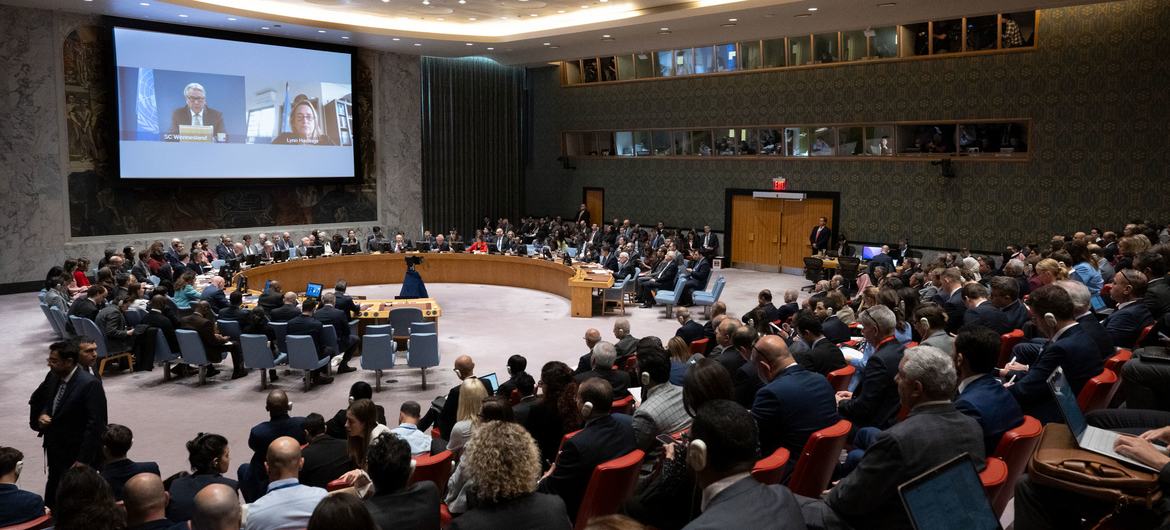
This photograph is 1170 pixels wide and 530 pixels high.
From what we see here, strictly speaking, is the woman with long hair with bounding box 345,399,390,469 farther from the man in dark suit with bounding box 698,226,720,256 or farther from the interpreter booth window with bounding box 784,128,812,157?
the interpreter booth window with bounding box 784,128,812,157

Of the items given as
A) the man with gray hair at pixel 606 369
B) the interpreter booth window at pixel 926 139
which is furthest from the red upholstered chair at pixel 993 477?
the interpreter booth window at pixel 926 139

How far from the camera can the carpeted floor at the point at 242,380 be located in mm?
7758

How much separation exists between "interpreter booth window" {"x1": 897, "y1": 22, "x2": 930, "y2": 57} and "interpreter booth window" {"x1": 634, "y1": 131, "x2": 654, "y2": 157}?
276 inches

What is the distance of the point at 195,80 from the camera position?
1778 cm

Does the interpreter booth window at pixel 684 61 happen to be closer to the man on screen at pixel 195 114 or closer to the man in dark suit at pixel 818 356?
the man on screen at pixel 195 114

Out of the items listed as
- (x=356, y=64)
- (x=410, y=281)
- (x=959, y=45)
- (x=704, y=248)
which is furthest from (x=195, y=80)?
(x=959, y=45)

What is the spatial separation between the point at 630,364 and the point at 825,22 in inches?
465

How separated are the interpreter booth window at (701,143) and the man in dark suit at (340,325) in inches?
494

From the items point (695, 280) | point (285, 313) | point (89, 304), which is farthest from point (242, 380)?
point (695, 280)

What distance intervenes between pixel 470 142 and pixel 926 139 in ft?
41.0

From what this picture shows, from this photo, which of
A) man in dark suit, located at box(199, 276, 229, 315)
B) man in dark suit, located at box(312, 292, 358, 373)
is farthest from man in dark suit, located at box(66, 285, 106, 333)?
man in dark suit, located at box(312, 292, 358, 373)

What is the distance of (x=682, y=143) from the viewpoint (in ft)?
69.6

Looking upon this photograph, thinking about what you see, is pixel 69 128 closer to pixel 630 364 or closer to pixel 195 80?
pixel 195 80

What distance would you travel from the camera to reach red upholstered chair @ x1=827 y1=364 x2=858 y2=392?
5.70m
